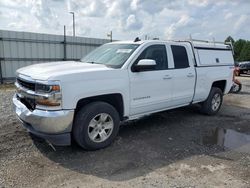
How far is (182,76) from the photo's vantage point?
6020 mm

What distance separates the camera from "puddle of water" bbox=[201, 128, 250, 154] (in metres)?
5.11

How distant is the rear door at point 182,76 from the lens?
5.93 meters

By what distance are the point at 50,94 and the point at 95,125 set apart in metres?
1.02

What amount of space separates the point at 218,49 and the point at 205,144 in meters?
3.43

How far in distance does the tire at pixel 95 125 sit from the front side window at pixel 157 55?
4.55 feet

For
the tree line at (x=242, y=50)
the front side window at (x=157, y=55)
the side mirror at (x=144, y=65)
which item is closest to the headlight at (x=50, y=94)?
the side mirror at (x=144, y=65)

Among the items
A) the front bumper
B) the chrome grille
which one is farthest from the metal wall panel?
the front bumper

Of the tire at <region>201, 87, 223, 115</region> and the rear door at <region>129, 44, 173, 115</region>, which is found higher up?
the rear door at <region>129, 44, 173, 115</region>

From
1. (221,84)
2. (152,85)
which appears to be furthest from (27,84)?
(221,84)

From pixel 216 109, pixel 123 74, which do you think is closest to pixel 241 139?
pixel 216 109

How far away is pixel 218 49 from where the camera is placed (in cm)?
756

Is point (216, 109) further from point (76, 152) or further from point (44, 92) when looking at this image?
point (44, 92)

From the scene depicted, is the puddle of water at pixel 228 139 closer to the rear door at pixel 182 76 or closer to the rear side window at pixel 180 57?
the rear door at pixel 182 76

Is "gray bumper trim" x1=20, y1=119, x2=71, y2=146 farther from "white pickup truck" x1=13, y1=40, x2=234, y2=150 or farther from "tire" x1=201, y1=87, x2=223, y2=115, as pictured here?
"tire" x1=201, y1=87, x2=223, y2=115
